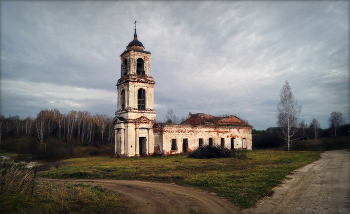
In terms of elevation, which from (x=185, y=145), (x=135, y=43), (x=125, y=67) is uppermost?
(x=135, y=43)

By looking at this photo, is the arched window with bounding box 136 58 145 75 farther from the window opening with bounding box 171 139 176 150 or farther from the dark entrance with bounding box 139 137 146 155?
the window opening with bounding box 171 139 176 150

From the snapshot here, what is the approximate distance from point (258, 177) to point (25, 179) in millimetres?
10368

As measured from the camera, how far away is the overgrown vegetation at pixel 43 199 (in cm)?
632

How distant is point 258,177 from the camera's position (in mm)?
12141

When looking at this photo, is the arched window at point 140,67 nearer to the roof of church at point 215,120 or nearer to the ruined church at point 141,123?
the ruined church at point 141,123

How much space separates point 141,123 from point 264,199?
63.9 feet

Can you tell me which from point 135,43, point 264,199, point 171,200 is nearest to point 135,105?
point 135,43

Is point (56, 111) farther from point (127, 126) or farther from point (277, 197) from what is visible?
point (277, 197)

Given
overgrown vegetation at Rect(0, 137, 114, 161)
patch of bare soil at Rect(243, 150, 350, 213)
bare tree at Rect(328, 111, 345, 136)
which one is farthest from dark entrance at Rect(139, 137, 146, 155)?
bare tree at Rect(328, 111, 345, 136)

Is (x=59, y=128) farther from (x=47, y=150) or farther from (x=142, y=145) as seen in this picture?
(x=142, y=145)

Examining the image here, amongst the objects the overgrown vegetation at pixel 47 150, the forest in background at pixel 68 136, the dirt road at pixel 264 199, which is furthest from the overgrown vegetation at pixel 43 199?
the forest in background at pixel 68 136

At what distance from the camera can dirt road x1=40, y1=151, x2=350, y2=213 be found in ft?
24.4

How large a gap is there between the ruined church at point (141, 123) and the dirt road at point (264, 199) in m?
14.9

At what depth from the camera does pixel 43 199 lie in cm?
718
